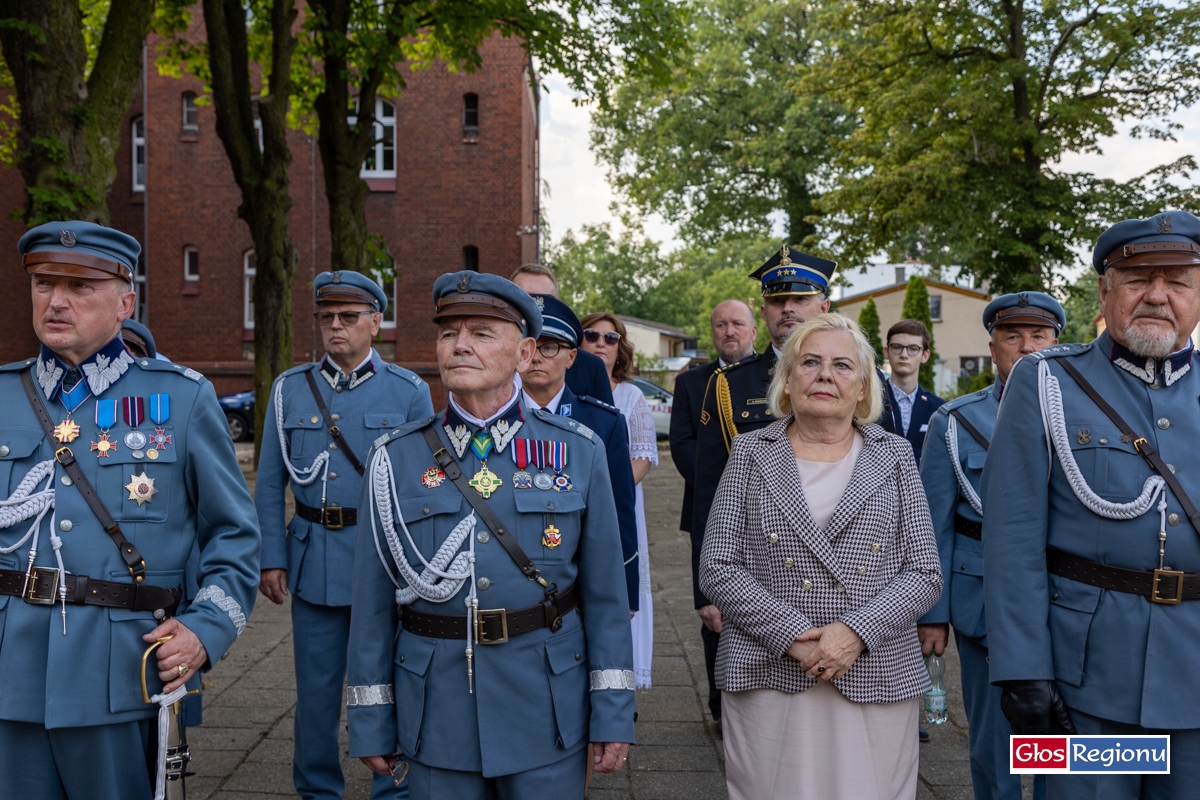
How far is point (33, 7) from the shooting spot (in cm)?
797

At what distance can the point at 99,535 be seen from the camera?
117 inches

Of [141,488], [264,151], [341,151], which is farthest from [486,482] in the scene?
[341,151]

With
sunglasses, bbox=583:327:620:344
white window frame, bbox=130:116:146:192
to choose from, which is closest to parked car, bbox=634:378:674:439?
white window frame, bbox=130:116:146:192

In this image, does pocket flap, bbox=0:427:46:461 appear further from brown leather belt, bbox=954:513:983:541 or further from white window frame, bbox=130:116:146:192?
white window frame, bbox=130:116:146:192

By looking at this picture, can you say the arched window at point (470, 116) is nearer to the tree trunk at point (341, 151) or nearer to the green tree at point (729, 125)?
the green tree at point (729, 125)

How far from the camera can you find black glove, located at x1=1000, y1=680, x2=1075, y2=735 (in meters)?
3.03

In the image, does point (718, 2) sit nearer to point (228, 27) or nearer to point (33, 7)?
point (228, 27)

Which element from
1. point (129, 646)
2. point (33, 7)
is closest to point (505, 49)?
point (33, 7)

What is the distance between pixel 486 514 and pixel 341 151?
12.3 m

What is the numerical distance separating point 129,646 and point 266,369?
38.6 feet

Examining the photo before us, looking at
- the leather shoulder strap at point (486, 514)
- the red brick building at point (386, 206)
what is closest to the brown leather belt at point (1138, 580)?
the leather shoulder strap at point (486, 514)

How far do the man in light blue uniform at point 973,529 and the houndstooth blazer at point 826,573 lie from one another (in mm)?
804

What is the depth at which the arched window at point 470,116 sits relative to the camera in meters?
26.6

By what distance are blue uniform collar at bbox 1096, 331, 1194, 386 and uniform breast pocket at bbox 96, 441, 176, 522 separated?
113 inches
